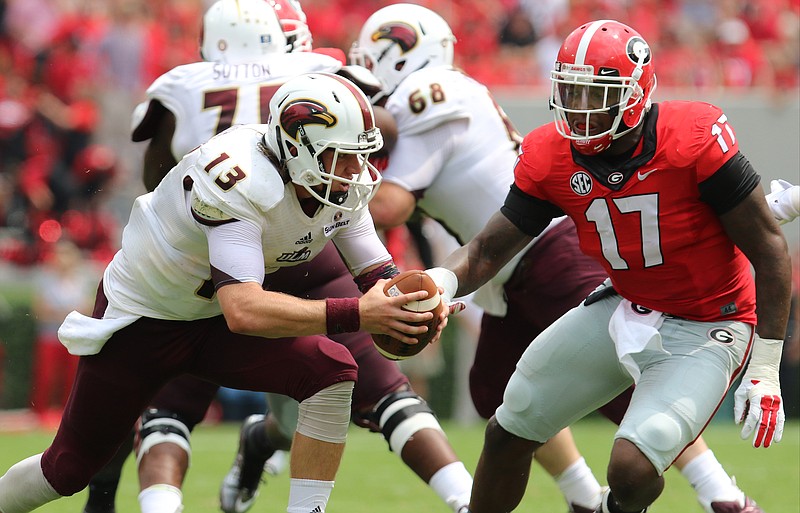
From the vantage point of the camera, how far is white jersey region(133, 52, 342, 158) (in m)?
5.04

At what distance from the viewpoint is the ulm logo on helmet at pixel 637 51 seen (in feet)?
13.1

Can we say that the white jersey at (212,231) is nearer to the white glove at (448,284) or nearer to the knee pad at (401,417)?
the white glove at (448,284)

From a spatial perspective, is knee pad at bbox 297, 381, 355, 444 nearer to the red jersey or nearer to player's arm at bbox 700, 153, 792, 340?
the red jersey

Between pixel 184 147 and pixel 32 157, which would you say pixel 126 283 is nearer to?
pixel 184 147

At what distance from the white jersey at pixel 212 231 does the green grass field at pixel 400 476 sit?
201 centimetres

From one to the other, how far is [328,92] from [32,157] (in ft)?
24.5

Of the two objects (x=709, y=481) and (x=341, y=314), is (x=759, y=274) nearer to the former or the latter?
(x=709, y=481)

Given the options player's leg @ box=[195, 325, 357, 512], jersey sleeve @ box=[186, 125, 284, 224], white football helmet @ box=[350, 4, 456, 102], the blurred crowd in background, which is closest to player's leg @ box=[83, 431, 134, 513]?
player's leg @ box=[195, 325, 357, 512]

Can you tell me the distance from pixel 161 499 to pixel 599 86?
7.05 ft

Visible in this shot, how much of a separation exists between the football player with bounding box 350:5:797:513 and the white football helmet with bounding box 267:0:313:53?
501 millimetres

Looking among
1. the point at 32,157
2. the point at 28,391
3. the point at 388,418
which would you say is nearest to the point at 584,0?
the point at 32,157

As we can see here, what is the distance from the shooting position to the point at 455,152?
5137mm

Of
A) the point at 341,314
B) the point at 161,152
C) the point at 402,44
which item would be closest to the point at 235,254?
the point at 341,314

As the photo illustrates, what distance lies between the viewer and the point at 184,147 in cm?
512
